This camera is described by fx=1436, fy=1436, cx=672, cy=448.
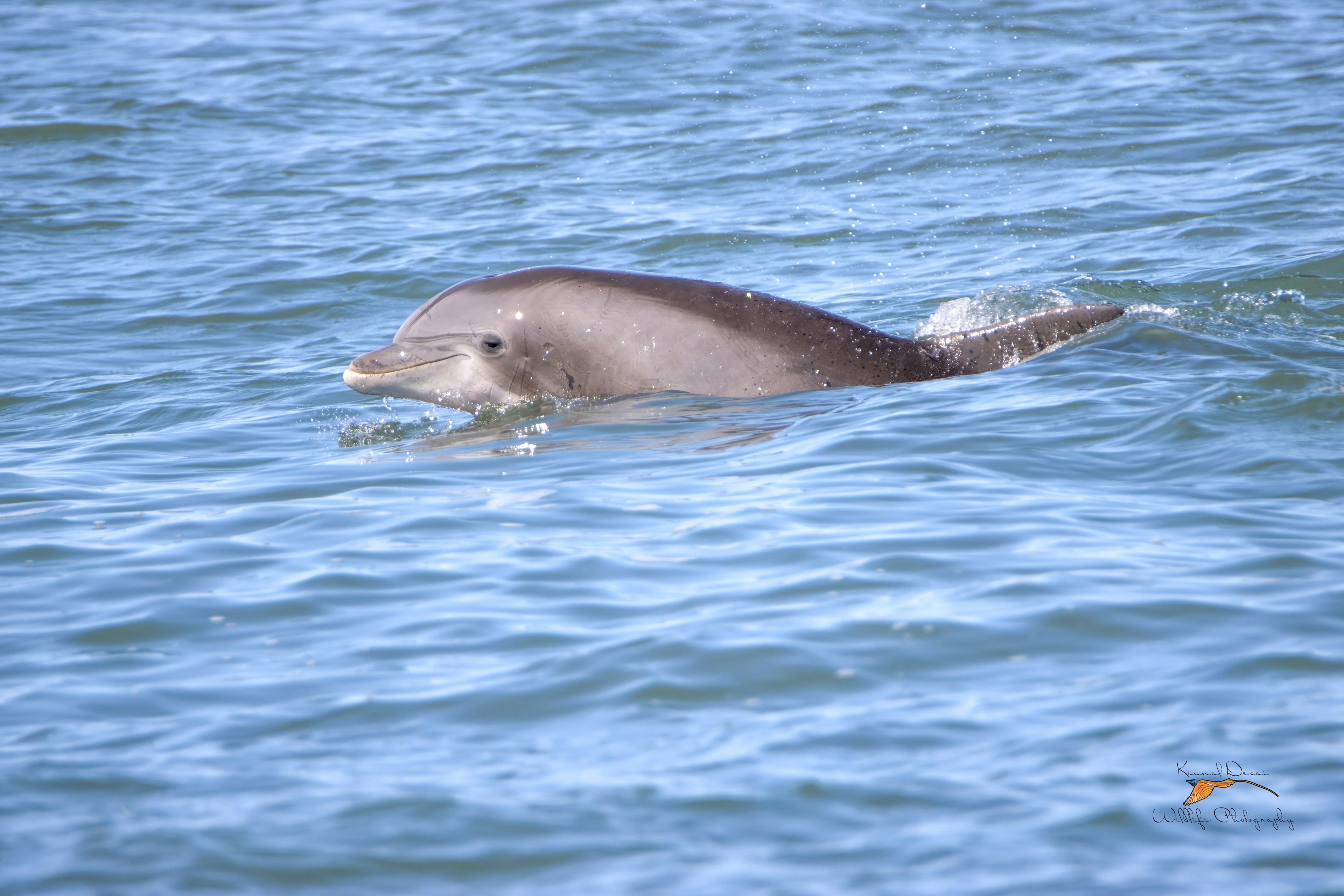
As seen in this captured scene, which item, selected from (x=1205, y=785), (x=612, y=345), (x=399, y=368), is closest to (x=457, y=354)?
(x=399, y=368)

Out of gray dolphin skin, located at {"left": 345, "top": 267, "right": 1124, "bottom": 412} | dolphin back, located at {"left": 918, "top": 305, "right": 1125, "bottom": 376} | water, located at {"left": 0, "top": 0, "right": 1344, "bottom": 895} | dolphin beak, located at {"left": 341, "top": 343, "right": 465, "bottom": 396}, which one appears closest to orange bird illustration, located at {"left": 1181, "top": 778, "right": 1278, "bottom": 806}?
water, located at {"left": 0, "top": 0, "right": 1344, "bottom": 895}

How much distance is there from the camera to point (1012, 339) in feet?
31.5

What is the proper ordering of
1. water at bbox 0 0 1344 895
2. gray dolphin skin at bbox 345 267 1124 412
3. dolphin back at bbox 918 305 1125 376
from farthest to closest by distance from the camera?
dolphin back at bbox 918 305 1125 376, gray dolphin skin at bbox 345 267 1124 412, water at bbox 0 0 1344 895

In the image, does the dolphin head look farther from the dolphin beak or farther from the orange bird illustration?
the orange bird illustration

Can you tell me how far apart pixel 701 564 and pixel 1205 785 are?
2565mm

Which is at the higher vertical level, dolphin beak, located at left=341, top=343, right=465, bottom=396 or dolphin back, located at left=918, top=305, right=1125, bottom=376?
dolphin beak, located at left=341, top=343, right=465, bottom=396

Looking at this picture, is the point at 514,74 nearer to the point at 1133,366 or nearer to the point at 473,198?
the point at 473,198

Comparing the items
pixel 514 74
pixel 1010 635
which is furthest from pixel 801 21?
pixel 1010 635

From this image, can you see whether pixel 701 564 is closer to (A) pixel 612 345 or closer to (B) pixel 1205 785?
(B) pixel 1205 785

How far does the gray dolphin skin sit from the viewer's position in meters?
8.95

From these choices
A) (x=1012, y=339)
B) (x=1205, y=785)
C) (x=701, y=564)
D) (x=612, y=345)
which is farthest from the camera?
(x=1012, y=339)

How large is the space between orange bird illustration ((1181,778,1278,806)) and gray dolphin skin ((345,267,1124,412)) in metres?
5.05

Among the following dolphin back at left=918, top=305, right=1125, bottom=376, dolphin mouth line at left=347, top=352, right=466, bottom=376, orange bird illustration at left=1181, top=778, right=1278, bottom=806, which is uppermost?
dolphin mouth line at left=347, top=352, right=466, bottom=376

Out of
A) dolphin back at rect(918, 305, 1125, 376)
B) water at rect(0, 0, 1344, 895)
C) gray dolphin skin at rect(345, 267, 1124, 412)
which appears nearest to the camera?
water at rect(0, 0, 1344, 895)
